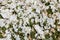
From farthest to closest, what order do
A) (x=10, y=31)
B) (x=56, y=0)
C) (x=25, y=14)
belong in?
(x=56, y=0)
(x=25, y=14)
(x=10, y=31)

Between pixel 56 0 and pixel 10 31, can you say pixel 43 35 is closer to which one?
pixel 10 31

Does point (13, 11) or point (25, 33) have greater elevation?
point (13, 11)

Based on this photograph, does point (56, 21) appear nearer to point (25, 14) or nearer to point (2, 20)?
point (25, 14)

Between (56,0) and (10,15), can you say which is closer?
(10,15)

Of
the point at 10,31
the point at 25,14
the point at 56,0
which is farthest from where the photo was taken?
the point at 56,0

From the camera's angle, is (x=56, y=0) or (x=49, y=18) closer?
(x=49, y=18)

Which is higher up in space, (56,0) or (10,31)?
(56,0)

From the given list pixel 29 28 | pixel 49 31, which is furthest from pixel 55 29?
pixel 29 28

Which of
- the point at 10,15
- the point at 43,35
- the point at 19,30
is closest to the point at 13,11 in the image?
the point at 10,15
